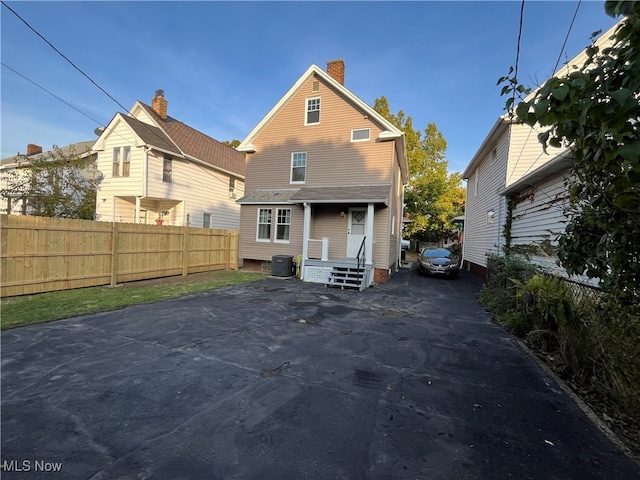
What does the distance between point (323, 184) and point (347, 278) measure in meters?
4.91

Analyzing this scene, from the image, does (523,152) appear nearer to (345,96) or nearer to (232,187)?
(345,96)

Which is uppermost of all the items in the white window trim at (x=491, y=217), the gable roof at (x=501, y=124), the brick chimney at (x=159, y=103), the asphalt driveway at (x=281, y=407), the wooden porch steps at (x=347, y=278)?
the brick chimney at (x=159, y=103)

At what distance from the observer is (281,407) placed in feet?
10.4

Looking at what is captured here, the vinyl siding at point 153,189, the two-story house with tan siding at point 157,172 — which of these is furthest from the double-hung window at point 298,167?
the vinyl siding at point 153,189

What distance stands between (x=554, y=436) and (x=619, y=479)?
548 millimetres

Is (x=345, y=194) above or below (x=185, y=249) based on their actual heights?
above

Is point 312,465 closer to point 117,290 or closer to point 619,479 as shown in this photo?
point 619,479

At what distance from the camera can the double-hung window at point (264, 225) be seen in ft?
48.6

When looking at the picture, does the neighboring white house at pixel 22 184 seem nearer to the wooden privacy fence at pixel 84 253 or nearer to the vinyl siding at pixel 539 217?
the wooden privacy fence at pixel 84 253

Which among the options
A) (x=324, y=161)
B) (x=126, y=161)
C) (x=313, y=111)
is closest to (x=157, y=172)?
(x=126, y=161)

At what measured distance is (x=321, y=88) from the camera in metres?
14.1

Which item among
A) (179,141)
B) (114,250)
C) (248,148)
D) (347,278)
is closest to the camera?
(114,250)

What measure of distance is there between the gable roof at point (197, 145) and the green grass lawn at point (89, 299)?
1007 cm

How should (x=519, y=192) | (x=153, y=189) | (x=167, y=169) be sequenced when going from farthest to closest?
(x=167, y=169)
(x=153, y=189)
(x=519, y=192)
